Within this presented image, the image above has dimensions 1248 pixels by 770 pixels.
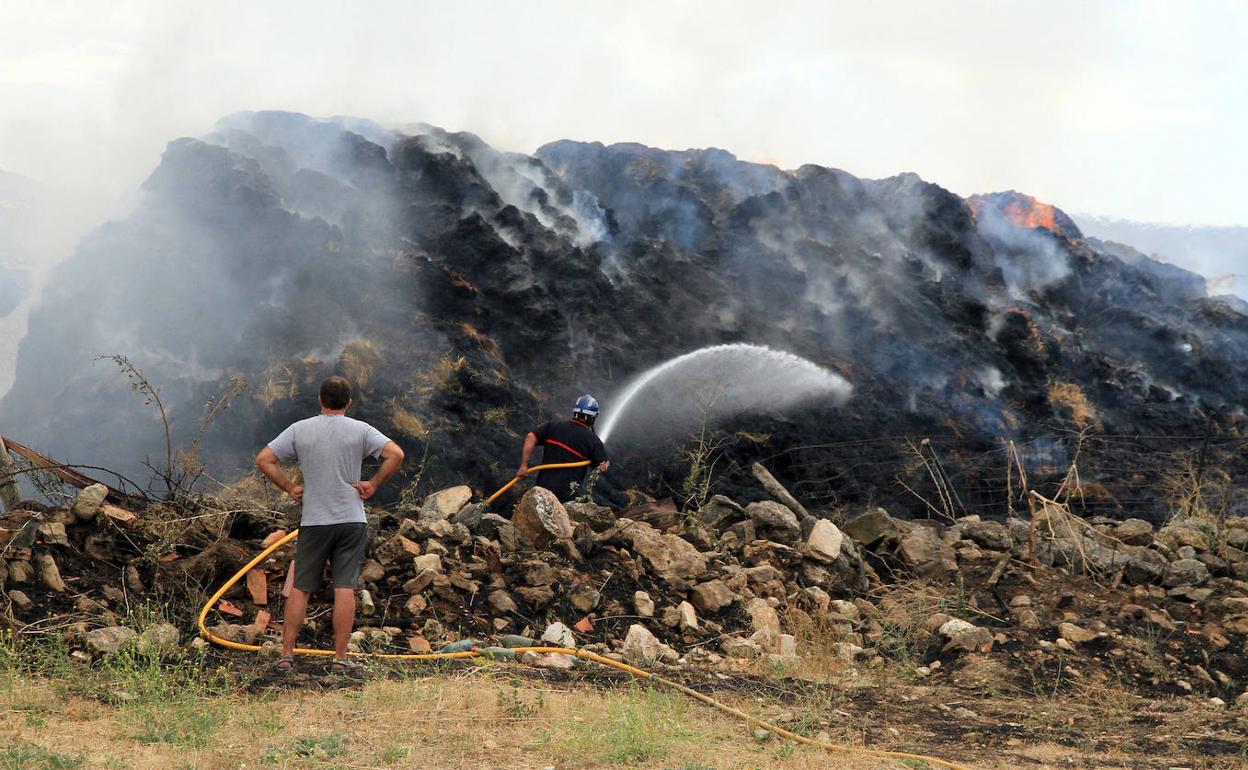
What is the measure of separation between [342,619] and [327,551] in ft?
1.21

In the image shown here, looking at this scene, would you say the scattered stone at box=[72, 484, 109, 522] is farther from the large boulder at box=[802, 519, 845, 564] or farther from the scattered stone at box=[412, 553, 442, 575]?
the large boulder at box=[802, 519, 845, 564]

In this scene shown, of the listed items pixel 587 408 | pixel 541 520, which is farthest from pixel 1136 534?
pixel 541 520

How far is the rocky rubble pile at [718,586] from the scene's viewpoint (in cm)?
680

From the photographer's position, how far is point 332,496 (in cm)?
571

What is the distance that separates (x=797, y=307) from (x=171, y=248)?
10.0 m

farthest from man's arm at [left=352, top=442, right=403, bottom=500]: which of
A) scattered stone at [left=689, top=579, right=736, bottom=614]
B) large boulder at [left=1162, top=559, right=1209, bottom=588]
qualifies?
large boulder at [left=1162, top=559, right=1209, bottom=588]

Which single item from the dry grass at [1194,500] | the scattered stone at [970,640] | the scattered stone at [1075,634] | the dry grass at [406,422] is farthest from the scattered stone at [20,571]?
the dry grass at [1194,500]

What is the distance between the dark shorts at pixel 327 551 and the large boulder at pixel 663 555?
9.18 ft

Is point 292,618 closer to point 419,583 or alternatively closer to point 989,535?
point 419,583

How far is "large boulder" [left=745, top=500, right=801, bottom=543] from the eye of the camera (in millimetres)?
9172

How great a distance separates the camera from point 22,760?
400 centimetres

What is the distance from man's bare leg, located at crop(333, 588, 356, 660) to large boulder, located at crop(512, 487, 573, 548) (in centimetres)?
232

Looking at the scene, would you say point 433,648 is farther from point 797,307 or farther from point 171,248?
point 797,307

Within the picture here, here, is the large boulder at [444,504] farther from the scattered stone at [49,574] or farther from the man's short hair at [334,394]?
the man's short hair at [334,394]
